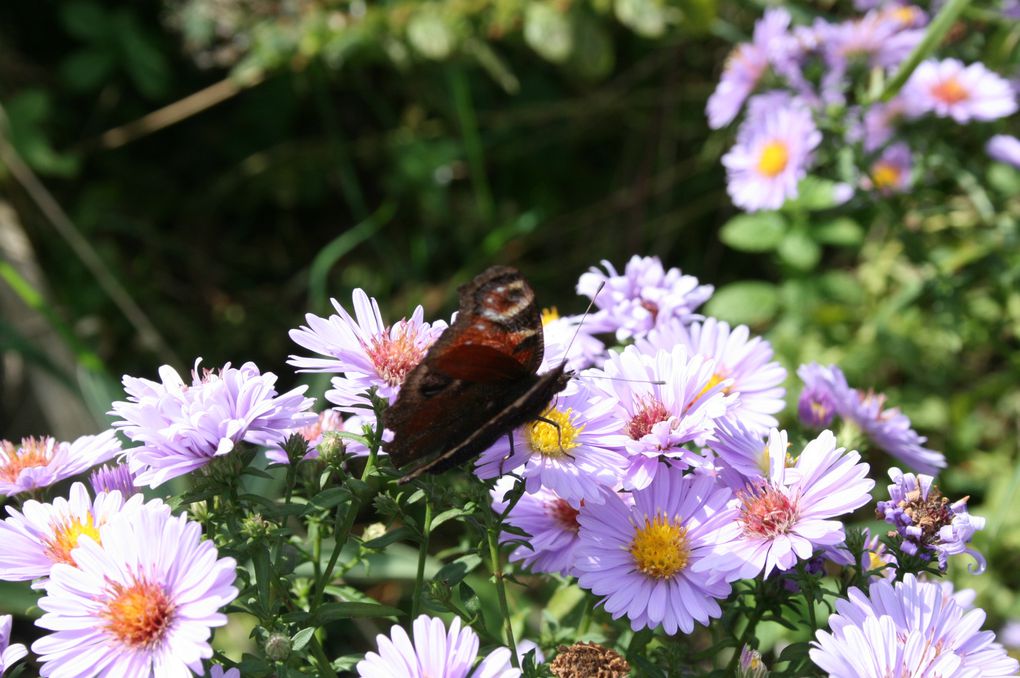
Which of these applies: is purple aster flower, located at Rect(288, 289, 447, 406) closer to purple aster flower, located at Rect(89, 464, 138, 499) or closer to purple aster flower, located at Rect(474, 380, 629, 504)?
purple aster flower, located at Rect(474, 380, 629, 504)

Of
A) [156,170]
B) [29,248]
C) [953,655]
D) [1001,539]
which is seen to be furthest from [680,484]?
[156,170]

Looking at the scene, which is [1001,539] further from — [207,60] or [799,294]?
[207,60]

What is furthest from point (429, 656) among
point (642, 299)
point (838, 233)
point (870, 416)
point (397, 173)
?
point (397, 173)

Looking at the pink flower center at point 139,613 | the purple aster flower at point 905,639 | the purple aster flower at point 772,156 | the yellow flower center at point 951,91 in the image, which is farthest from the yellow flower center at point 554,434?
the yellow flower center at point 951,91

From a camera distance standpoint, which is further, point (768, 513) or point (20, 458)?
point (20, 458)

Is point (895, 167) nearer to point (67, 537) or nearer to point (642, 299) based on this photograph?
point (642, 299)

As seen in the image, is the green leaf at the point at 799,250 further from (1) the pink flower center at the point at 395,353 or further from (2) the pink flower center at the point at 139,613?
(2) the pink flower center at the point at 139,613

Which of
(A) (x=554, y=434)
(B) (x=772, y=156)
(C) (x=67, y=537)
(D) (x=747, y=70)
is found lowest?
(C) (x=67, y=537)
